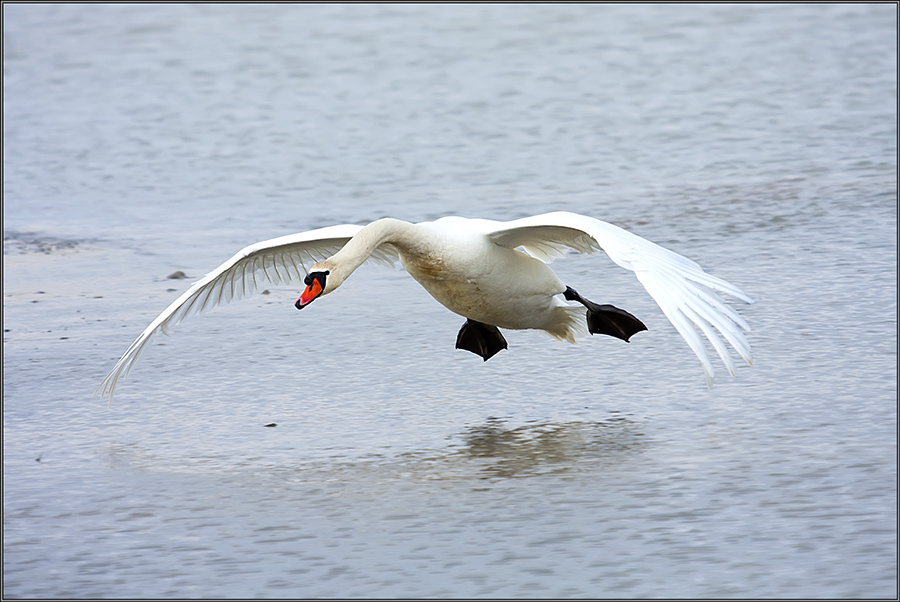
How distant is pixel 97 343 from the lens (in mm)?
7344

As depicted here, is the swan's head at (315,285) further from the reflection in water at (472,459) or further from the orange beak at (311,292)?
the reflection in water at (472,459)

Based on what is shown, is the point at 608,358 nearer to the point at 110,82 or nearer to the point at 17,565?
the point at 17,565

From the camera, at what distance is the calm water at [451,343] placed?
4574 mm

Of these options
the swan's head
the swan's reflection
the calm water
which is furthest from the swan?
the swan's reflection

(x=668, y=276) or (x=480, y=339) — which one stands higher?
(x=668, y=276)

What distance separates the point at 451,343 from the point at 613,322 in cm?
100

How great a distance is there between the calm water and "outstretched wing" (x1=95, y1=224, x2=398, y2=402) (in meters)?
0.35

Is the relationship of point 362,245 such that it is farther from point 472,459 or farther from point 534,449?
point 534,449

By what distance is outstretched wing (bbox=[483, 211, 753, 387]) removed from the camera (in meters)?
4.71

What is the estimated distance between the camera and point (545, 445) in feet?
18.0

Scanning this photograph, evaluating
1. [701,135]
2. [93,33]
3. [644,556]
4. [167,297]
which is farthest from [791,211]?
[93,33]

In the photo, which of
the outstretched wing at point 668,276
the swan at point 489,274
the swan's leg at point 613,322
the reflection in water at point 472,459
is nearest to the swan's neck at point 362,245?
the swan at point 489,274

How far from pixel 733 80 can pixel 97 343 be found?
7.15m

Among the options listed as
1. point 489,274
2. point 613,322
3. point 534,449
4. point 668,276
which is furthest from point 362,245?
point 613,322
